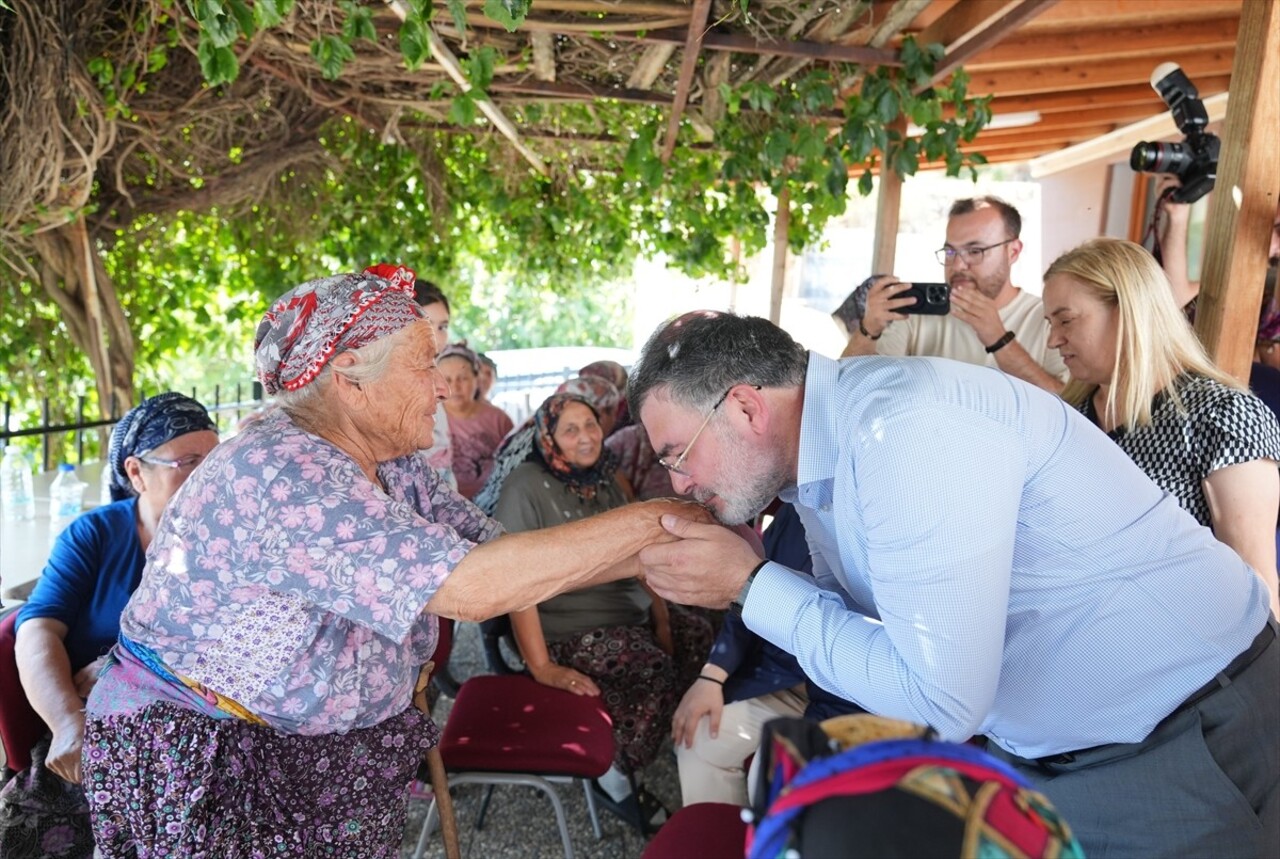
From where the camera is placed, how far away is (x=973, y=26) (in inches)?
147

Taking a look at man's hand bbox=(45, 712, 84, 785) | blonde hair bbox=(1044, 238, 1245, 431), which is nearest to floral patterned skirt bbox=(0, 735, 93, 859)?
man's hand bbox=(45, 712, 84, 785)

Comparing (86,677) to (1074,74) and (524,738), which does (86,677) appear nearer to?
(524,738)

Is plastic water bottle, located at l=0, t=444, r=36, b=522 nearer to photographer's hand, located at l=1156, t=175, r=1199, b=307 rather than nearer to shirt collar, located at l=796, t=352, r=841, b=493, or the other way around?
shirt collar, located at l=796, t=352, r=841, b=493

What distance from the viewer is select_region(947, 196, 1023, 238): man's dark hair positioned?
3.60m

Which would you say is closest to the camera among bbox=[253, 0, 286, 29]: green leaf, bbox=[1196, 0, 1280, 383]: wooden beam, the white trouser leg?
bbox=[1196, 0, 1280, 383]: wooden beam

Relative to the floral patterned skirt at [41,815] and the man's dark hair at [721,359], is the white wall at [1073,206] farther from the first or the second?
the floral patterned skirt at [41,815]

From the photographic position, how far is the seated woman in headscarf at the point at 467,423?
5379mm

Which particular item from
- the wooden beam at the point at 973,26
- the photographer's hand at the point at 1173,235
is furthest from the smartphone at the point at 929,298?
the wooden beam at the point at 973,26

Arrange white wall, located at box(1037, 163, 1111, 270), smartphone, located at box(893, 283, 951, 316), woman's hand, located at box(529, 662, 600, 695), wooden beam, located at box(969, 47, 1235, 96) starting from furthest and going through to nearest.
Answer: white wall, located at box(1037, 163, 1111, 270) < wooden beam, located at box(969, 47, 1235, 96) < smartphone, located at box(893, 283, 951, 316) < woman's hand, located at box(529, 662, 600, 695)

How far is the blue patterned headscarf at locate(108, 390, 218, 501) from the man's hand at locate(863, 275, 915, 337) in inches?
89.1

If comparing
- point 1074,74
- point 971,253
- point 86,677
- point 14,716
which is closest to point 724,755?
point 86,677

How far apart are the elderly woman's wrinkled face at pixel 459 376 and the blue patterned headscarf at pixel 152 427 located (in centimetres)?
Result: 265

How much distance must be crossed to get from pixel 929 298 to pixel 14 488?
3.74 m

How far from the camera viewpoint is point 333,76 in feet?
12.2
